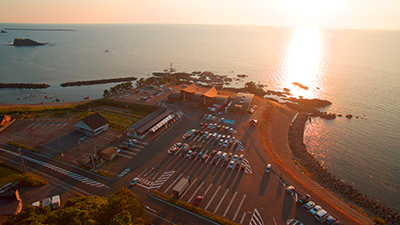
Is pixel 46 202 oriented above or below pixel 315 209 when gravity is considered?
below

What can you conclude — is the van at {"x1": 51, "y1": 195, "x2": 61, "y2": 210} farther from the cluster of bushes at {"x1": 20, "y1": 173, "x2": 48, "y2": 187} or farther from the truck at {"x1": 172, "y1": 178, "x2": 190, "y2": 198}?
the truck at {"x1": 172, "y1": 178, "x2": 190, "y2": 198}

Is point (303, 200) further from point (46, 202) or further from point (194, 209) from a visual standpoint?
point (46, 202)

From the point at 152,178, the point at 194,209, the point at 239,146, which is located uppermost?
the point at 239,146

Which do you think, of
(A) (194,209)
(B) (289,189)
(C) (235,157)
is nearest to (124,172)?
(A) (194,209)

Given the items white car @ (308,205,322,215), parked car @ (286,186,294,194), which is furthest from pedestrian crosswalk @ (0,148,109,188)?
white car @ (308,205,322,215)

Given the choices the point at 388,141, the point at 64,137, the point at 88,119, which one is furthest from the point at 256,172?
the point at 388,141

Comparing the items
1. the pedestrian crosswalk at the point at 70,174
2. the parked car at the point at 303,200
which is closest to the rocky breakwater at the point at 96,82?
the pedestrian crosswalk at the point at 70,174
